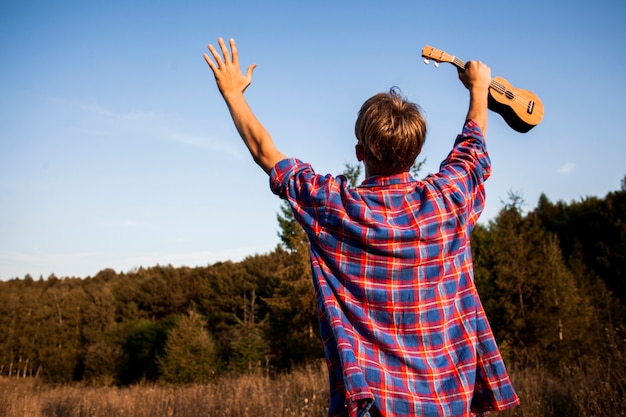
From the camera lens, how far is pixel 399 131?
4.69 ft

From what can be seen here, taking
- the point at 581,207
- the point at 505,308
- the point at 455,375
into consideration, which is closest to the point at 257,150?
the point at 455,375

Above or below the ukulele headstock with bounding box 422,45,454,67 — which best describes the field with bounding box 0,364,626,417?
below

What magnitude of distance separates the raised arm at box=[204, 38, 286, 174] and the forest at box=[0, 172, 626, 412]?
5835 millimetres

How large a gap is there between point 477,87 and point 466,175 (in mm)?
470

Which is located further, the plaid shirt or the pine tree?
the pine tree

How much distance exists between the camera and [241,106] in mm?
1622

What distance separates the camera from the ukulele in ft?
6.14

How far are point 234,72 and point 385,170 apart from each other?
2.15ft

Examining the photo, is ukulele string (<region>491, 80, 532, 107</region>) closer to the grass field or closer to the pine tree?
the grass field

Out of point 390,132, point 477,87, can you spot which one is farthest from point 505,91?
point 390,132

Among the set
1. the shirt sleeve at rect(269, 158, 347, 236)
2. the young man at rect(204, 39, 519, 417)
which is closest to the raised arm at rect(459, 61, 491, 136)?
the young man at rect(204, 39, 519, 417)

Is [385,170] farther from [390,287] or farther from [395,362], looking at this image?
[395,362]

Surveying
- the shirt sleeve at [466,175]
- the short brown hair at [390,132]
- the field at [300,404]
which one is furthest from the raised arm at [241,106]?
the field at [300,404]

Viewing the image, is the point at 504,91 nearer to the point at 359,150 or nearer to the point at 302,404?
the point at 359,150
